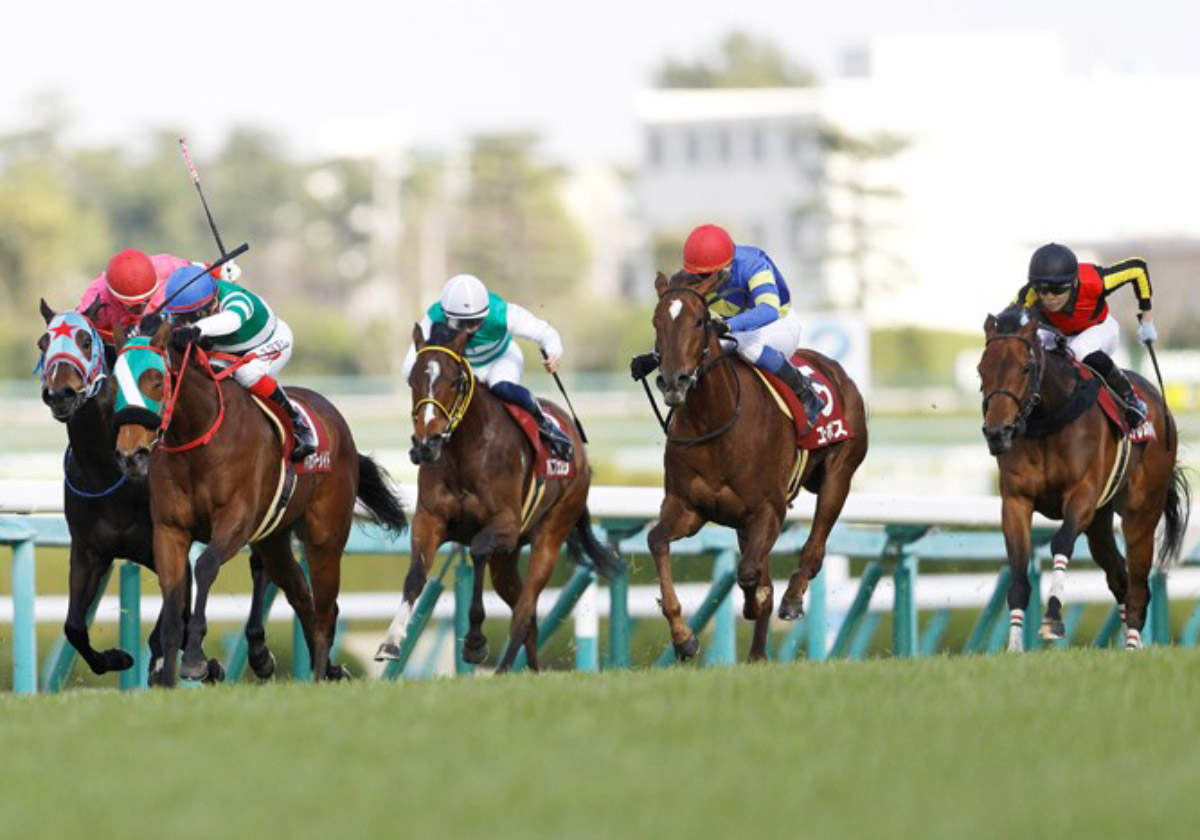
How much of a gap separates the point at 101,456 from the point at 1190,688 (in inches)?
143

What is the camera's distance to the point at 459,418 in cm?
883

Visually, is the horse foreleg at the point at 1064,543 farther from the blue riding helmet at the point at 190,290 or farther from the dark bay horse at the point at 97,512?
the blue riding helmet at the point at 190,290

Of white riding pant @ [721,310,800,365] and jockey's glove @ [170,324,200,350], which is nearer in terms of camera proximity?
jockey's glove @ [170,324,200,350]

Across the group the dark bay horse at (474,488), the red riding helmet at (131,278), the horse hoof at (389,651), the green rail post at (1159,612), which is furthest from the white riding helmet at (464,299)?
the green rail post at (1159,612)

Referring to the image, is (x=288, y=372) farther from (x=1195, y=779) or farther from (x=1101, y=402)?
(x=1195, y=779)

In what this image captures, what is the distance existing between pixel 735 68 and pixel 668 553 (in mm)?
80146

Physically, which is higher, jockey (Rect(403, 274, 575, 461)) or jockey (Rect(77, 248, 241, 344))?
jockey (Rect(77, 248, 241, 344))

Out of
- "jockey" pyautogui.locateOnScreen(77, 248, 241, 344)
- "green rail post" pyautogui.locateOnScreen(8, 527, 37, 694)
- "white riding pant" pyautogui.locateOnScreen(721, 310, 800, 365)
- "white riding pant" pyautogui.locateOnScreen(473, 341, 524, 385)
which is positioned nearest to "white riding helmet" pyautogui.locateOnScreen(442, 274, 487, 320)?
"white riding pant" pyautogui.locateOnScreen(473, 341, 524, 385)

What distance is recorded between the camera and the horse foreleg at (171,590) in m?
8.10

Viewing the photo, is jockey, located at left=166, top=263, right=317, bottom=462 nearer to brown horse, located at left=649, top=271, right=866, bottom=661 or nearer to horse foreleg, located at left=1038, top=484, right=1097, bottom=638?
brown horse, located at left=649, top=271, right=866, bottom=661

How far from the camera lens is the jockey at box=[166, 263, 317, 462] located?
332 inches

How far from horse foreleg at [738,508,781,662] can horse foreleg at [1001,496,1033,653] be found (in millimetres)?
851

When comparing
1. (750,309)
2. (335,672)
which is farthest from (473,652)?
(750,309)

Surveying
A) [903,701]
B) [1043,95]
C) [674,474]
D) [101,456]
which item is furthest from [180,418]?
[1043,95]
